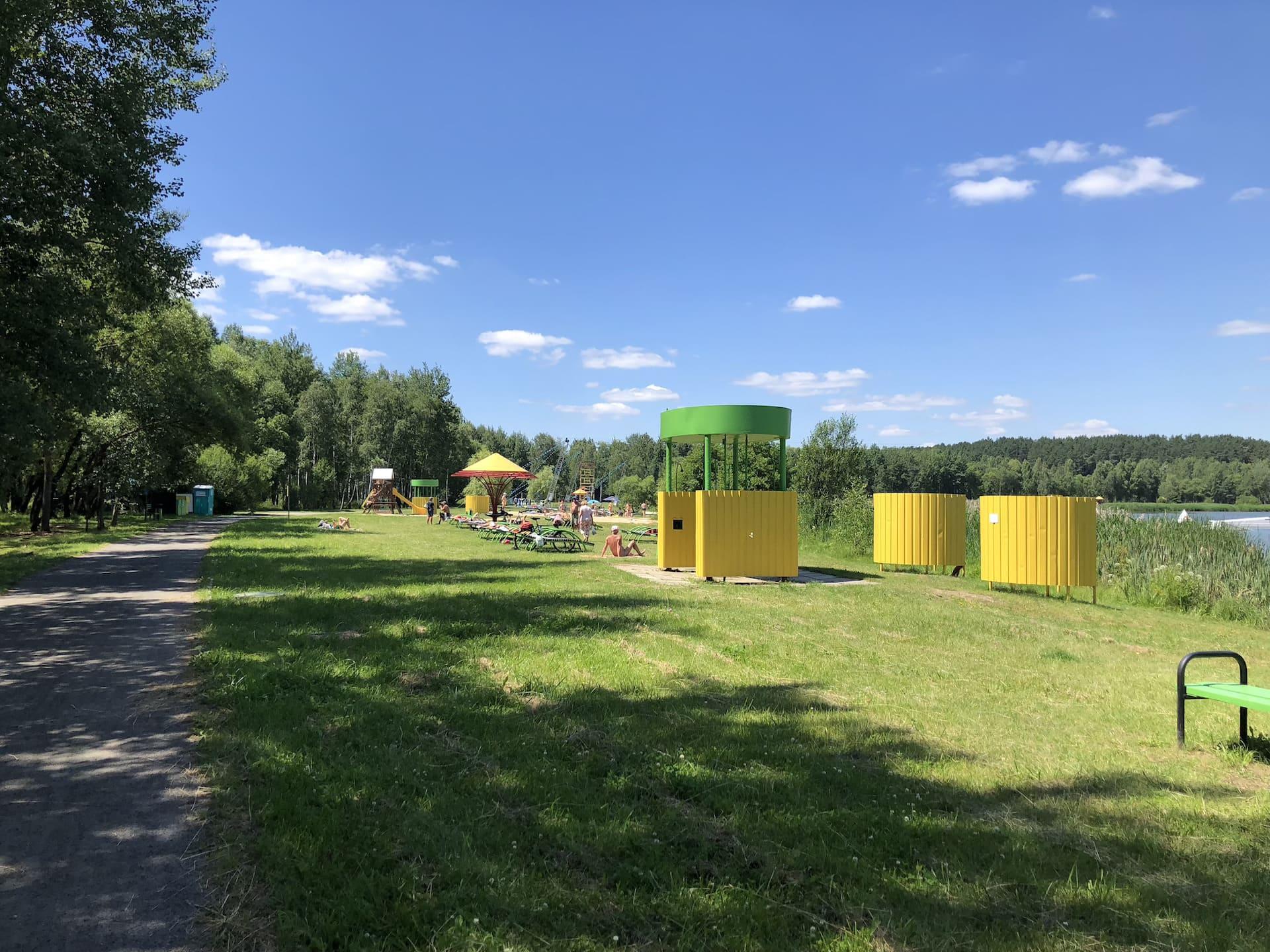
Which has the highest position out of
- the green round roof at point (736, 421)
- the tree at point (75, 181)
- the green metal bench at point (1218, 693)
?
the tree at point (75, 181)

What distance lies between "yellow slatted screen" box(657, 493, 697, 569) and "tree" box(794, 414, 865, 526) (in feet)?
73.6

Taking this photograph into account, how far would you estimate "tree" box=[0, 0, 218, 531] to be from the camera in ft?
35.0

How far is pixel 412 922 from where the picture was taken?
2787 millimetres

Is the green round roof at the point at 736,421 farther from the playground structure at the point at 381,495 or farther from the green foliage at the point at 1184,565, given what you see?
the playground structure at the point at 381,495

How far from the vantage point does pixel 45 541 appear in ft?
65.7

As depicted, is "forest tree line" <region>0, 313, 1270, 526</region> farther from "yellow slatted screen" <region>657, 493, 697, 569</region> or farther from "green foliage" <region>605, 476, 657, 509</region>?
"yellow slatted screen" <region>657, 493, 697, 569</region>

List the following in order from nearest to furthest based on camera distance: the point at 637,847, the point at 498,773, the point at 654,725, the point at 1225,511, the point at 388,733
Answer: the point at 637,847 → the point at 498,773 → the point at 388,733 → the point at 654,725 → the point at 1225,511

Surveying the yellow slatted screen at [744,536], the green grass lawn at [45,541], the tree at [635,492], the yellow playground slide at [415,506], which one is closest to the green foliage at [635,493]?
the tree at [635,492]

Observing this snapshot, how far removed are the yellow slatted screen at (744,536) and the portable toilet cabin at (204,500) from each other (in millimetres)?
32110

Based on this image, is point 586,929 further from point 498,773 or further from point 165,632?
point 165,632

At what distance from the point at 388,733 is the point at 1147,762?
199 inches

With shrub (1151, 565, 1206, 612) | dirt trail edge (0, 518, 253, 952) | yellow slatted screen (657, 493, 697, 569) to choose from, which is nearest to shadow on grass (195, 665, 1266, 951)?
dirt trail edge (0, 518, 253, 952)

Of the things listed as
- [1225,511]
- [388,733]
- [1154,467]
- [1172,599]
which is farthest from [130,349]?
[1154,467]

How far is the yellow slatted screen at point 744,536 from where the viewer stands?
1358 centimetres
